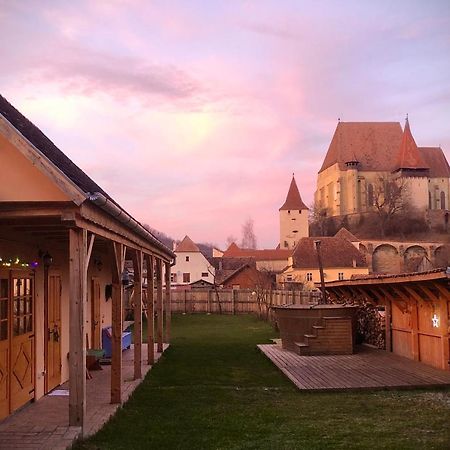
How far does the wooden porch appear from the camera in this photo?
6.38 metres

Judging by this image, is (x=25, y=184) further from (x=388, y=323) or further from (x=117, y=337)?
(x=388, y=323)

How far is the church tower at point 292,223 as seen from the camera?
9712 cm

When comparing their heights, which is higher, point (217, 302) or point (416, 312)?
point (416, 312)

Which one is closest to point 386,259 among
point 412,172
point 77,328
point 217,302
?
point 412,172

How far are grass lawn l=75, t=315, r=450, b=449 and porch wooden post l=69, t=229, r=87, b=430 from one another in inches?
15.9

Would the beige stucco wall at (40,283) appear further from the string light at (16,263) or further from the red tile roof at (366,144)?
the red tile roof at (366,144)

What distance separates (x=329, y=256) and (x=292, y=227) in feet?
143

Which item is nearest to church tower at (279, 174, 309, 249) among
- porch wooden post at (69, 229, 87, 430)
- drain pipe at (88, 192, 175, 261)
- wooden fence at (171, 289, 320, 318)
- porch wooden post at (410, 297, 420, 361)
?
wooden fence at (171, 289, 320, 318)

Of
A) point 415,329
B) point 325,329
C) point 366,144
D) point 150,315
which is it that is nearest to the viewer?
point 415,329

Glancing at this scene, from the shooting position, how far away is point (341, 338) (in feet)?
50.7

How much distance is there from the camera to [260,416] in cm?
812

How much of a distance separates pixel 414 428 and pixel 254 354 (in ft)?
29.0

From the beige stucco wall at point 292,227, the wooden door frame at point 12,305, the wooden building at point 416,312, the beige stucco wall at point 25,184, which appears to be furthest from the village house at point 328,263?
the beige stucco wall at point 25,184

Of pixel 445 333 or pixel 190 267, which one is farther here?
pixel 190 267
